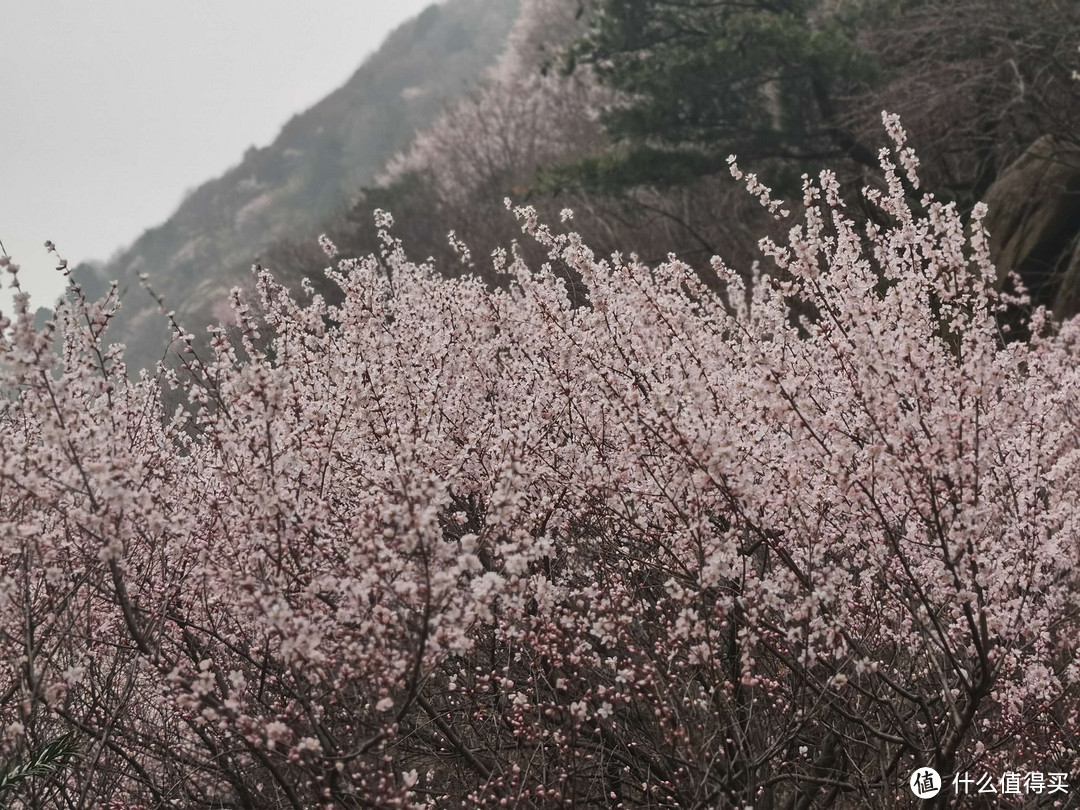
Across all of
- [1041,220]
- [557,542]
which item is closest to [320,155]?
[1041,220]

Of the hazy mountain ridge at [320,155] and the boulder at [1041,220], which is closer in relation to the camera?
the boulder at [1041,220]

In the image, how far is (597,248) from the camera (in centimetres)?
1881

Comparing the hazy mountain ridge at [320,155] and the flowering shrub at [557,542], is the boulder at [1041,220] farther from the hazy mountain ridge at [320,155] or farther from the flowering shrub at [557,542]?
the hazy mountain ridge at [320,155]

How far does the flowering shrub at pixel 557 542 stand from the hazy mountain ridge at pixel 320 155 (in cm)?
5926

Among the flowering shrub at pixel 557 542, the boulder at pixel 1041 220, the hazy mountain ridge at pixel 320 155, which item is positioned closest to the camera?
the flowering shrub at pixel 557 542

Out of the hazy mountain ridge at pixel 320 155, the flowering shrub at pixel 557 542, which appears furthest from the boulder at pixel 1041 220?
the hazy mountain ridge at pixel 320 155

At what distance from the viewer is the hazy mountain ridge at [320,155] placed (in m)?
66.5

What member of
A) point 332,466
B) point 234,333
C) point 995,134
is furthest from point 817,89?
point 332,466

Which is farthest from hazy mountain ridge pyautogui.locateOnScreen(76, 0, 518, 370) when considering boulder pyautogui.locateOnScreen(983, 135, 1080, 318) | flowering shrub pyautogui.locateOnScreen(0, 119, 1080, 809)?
flowering shrub pyautogui.locateOnScreen(0, 119, 1080, 809)

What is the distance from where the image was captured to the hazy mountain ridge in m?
66.5

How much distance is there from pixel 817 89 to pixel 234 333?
39.6 ft

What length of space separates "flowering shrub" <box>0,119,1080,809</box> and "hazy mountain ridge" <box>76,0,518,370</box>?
5926cm

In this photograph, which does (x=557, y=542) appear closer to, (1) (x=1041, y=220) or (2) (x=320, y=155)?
(1) (x=1041, y=220)

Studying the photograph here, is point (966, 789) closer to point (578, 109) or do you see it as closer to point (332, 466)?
point (332, 466)
